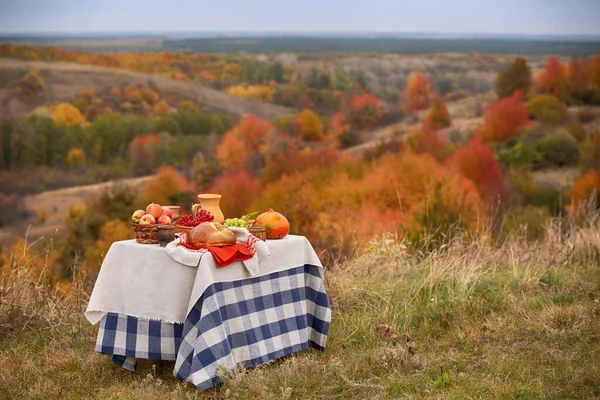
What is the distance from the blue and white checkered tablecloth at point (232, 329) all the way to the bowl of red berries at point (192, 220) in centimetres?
42

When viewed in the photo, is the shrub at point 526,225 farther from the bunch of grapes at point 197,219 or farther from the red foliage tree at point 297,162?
the red foliage tree at point 297,162

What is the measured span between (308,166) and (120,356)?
5037 centimetres

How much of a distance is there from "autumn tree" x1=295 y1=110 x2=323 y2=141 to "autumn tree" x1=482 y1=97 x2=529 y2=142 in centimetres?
1214

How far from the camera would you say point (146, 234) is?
194 inches

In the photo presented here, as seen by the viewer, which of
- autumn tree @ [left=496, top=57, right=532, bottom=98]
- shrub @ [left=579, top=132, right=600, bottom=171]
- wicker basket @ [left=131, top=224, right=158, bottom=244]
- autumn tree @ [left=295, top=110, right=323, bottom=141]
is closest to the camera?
wicker basket @ [left=131, top=224, right=158, bottom=244]

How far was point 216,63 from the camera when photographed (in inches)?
2625

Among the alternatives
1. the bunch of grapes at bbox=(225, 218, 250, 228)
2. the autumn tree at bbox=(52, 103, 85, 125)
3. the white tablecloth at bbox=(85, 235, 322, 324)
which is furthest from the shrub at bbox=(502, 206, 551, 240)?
the autumn tree at bbox=(52, 103, 85, 125)

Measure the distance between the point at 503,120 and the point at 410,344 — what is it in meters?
57.6

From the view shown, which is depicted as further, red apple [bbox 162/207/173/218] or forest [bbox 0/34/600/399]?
forest [bbox 0/34/600/399]

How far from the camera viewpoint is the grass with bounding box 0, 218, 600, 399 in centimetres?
482

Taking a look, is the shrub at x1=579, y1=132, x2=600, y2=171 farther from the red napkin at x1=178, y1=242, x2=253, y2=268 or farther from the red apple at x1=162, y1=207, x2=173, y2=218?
the red napkin at x1=178, y1=242, x2=253, y2=268

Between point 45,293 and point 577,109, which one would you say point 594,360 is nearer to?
point 45,293

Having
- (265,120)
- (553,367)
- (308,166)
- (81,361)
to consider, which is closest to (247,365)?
(81,361)

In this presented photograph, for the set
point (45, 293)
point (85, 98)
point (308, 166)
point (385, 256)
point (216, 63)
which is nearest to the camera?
point (45, 293)
